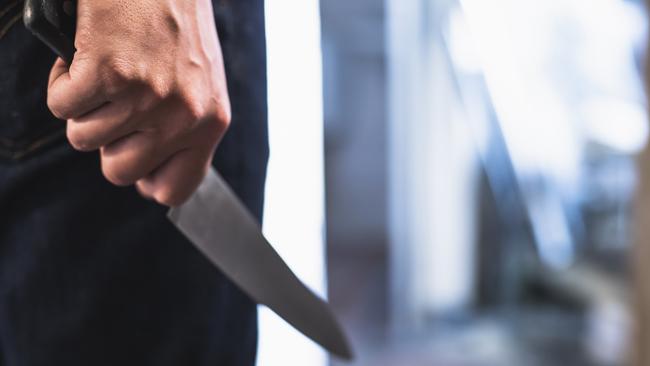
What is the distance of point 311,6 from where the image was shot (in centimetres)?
94

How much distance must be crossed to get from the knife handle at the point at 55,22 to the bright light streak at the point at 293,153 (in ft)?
1.25

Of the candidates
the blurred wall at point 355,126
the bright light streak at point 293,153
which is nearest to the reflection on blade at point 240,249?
the bright light streak at point 293,153

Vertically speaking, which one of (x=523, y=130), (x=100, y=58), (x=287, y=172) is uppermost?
(x=100, y=58)

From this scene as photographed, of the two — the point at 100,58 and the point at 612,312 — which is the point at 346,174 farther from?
the point at 100,58

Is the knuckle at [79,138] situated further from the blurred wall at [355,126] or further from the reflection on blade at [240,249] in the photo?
the blurred wall at [355,126]

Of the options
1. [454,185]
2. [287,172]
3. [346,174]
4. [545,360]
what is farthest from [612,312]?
[346,174]

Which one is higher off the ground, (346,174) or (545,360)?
(545,360)

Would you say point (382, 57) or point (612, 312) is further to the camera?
point (382, 57)

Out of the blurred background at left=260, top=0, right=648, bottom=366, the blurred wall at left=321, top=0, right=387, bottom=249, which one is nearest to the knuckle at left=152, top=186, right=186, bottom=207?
the blurred background at left=260, top=0, right=648, bottom=366

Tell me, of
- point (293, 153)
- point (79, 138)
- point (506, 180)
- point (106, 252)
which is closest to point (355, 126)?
point (506, 180)

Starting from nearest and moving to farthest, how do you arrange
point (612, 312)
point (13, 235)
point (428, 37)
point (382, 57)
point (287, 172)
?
point (13, 235) < point (287, 172) < point (612, 312) < point (428, 37) < point (382, 57)

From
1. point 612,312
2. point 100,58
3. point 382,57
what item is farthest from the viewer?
point 382,57

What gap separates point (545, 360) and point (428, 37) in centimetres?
115

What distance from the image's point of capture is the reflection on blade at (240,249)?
15.9 inches
